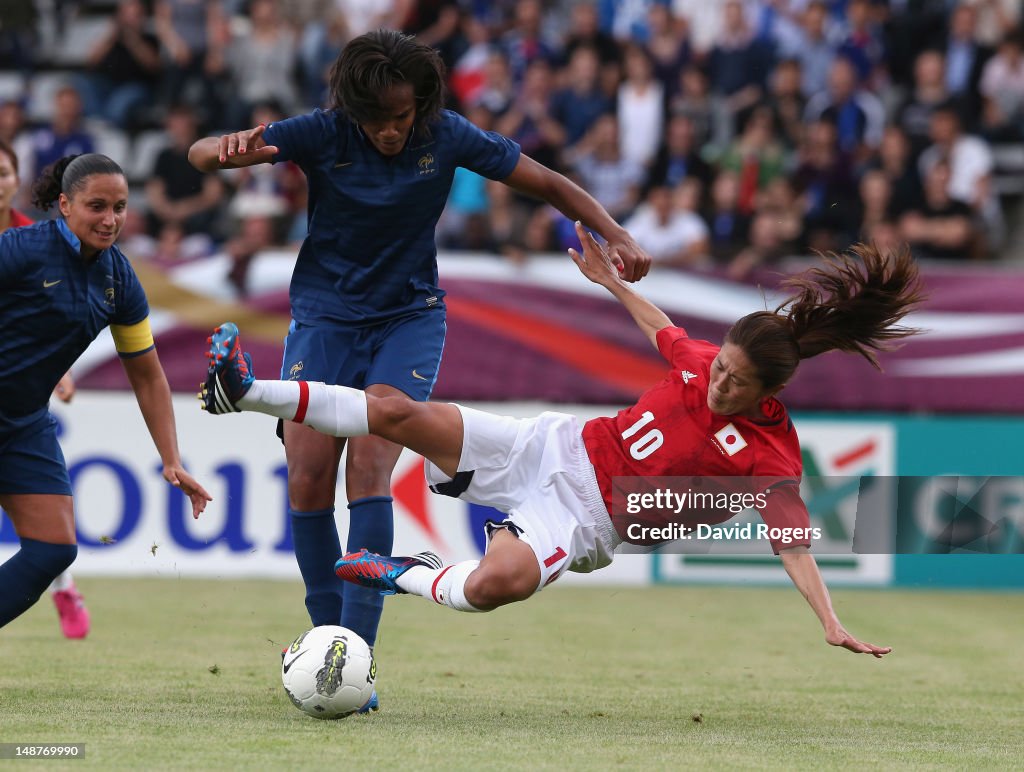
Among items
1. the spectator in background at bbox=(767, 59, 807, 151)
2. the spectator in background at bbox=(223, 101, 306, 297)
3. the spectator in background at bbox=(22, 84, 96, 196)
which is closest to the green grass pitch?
the spectator in background at bbox=(223, 101, 306, 297)

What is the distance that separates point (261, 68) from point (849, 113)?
5.53m

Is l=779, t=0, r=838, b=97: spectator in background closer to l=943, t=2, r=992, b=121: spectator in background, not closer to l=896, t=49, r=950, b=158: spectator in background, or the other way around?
l=896, t=49, r=950, b=158: spectator in background

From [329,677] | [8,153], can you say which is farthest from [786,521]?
[8,153]

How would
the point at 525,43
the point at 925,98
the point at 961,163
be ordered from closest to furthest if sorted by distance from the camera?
the point at 961,163, the point at 925,98, the point at 525,43

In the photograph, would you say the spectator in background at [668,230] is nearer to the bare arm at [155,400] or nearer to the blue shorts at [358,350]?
→ the blue shorts at [358,350]

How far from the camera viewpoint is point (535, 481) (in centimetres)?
581

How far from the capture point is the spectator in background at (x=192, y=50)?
47.2 ft

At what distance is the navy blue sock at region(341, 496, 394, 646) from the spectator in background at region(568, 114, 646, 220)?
23.6ft

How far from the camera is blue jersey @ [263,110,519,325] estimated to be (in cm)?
578

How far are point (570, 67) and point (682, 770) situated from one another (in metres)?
10.2

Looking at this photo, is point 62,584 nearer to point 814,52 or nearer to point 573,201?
point 573,201

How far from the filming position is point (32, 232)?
552cm

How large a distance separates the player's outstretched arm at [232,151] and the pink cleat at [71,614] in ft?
10.3

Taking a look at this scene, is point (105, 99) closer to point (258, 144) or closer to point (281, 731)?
point (258, 144)
